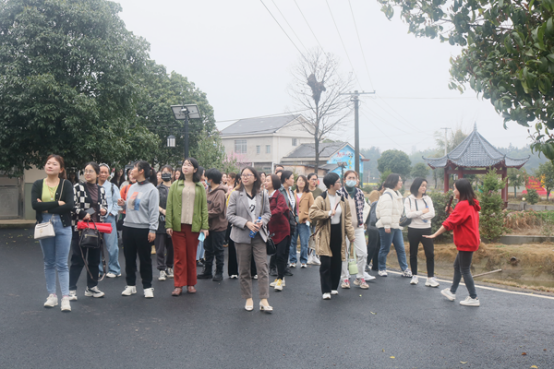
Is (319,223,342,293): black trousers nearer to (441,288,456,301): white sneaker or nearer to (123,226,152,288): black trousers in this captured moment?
(441,288,456,301): white sneaker

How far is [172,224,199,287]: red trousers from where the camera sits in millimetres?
6730

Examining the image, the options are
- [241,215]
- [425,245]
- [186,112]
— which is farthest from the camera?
[186,112]

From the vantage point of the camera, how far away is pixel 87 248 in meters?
6.38

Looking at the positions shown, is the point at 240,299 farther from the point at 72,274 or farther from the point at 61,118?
the point at 61,118

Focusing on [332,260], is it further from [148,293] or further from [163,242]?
[163,242]

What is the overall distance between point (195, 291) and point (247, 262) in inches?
58.0

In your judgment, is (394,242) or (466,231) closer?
(466,231)

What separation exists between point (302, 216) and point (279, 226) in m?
1.57

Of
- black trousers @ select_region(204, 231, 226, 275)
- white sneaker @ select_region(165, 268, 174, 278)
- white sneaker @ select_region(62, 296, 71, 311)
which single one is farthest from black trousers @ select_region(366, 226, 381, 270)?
white sneaker @ select_region(62, 296, 71, 311)

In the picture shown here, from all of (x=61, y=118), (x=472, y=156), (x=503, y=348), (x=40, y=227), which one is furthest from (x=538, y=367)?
(x=472, y=156)

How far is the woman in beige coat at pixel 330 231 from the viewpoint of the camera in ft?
21.5

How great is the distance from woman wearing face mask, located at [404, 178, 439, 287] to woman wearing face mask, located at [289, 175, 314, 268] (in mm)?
2050

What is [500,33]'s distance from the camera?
191 inches

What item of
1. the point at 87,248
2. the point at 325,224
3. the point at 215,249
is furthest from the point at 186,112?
the point at 325,224
